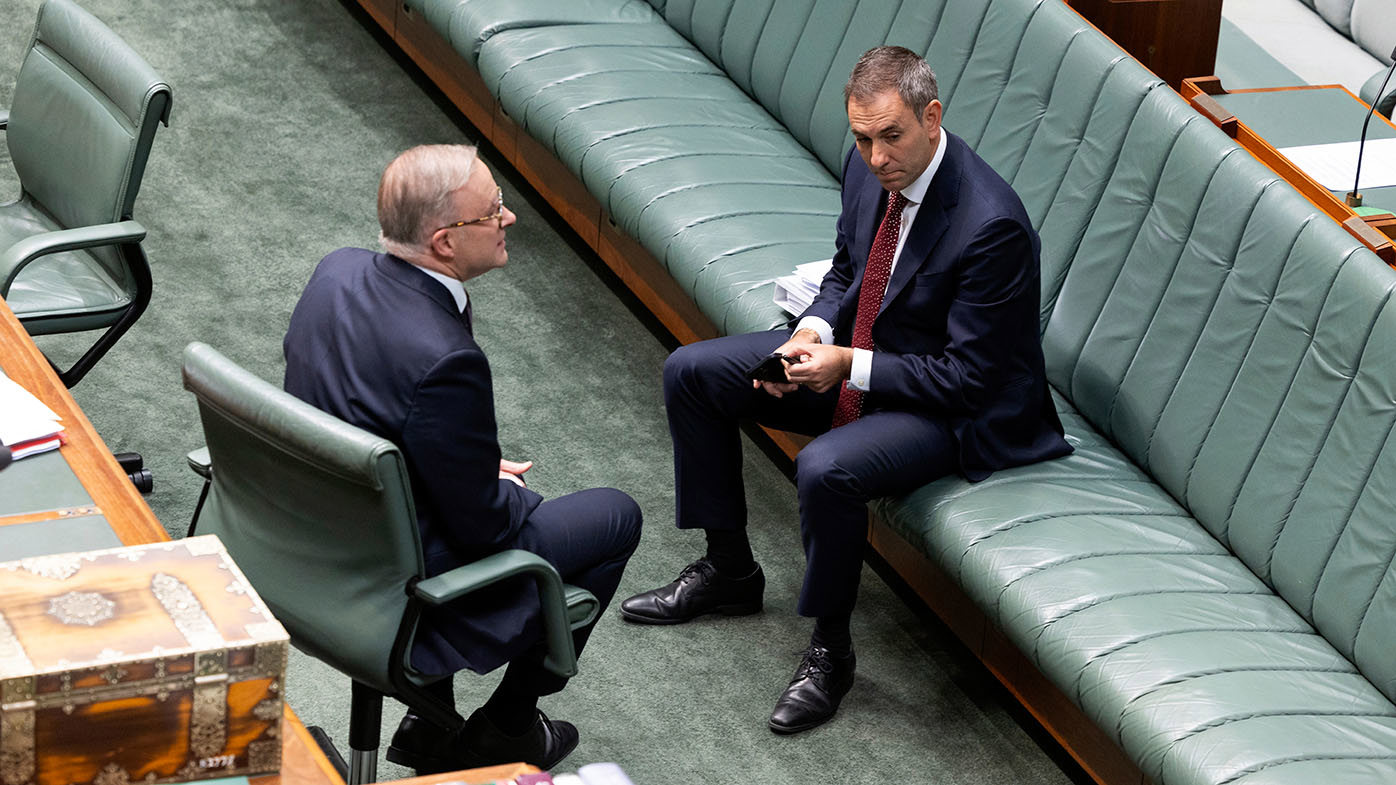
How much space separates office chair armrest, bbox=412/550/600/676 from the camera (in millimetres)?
2664

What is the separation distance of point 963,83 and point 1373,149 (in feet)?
3.05

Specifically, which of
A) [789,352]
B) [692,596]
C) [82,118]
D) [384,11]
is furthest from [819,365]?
[384,11]

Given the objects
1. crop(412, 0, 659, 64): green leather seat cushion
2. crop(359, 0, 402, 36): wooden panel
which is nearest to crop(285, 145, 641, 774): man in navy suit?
crop(412, 0, 659, 64): green leather seat cushion

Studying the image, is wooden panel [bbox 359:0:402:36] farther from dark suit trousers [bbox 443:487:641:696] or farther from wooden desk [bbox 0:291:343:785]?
dark suit trousers [bbox 443:487:641:696]

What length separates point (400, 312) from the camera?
271cm

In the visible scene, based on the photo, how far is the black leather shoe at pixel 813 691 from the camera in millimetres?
3443

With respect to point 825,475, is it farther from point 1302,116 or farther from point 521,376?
point 1302,116

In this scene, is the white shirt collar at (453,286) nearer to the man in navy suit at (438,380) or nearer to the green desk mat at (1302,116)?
the man in navy suit at (438,380)

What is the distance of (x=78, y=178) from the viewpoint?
145 inches

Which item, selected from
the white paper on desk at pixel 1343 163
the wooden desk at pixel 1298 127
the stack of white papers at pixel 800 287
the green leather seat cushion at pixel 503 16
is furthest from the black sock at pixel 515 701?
the green leather seat cushion at pixel 503 16

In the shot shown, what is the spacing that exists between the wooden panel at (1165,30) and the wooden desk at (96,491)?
2495mm

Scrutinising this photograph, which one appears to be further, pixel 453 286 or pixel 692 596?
pixel 692 596

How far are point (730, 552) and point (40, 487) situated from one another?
1.50m

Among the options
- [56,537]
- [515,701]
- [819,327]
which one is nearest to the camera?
[56,537]
